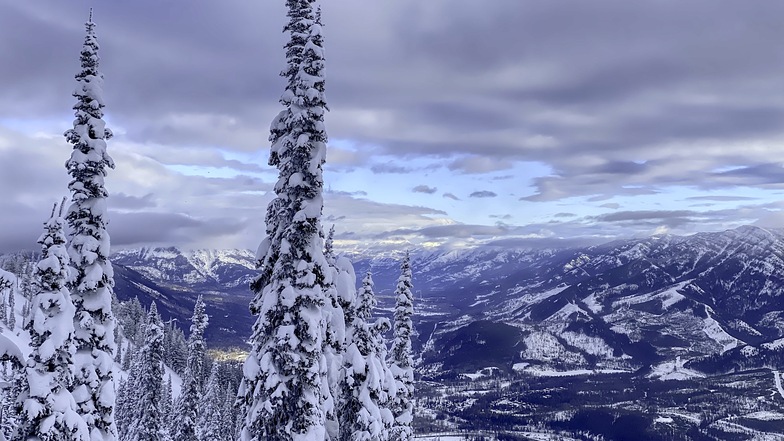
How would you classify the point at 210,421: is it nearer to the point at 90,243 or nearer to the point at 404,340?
the point at 404,340

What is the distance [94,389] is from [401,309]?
25192 mm

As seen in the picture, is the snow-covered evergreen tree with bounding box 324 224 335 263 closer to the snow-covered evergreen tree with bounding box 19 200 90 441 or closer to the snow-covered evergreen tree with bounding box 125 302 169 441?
the snow-covered evergreen tree with bounding box 19 200 90 441

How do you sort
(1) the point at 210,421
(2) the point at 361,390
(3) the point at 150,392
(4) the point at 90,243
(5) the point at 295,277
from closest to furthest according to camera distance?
1. (5) the point at 295,277
2. (4) the point at 90,243
3. (2) the point at 361,390
4. (3) the point at 150,392
5. (1) the point at 210,421

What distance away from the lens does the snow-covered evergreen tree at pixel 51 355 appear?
19.4 m

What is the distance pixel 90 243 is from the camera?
2355cm

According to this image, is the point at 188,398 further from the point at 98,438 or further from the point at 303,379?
the point at 303,379

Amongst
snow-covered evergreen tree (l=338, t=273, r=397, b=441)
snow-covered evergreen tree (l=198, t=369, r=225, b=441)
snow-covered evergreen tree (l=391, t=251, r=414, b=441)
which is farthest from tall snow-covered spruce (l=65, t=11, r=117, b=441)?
snow-covered evergreen tree (l=198, t=369, r=225, b=441)

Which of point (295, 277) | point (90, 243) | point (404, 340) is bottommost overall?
point (404, 340)

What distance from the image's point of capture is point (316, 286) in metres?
20.1

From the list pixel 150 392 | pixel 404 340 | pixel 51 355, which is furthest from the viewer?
pixel 150 392

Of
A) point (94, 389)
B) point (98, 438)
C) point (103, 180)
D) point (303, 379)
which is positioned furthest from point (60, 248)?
point (303, 379)

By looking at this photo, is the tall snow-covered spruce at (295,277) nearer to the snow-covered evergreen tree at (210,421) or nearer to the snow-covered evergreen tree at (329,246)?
the snow-covered evergreen tree at (329,246)

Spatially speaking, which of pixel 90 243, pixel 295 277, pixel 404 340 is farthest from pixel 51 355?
pixel 404 340

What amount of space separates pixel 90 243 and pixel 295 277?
401 inches
